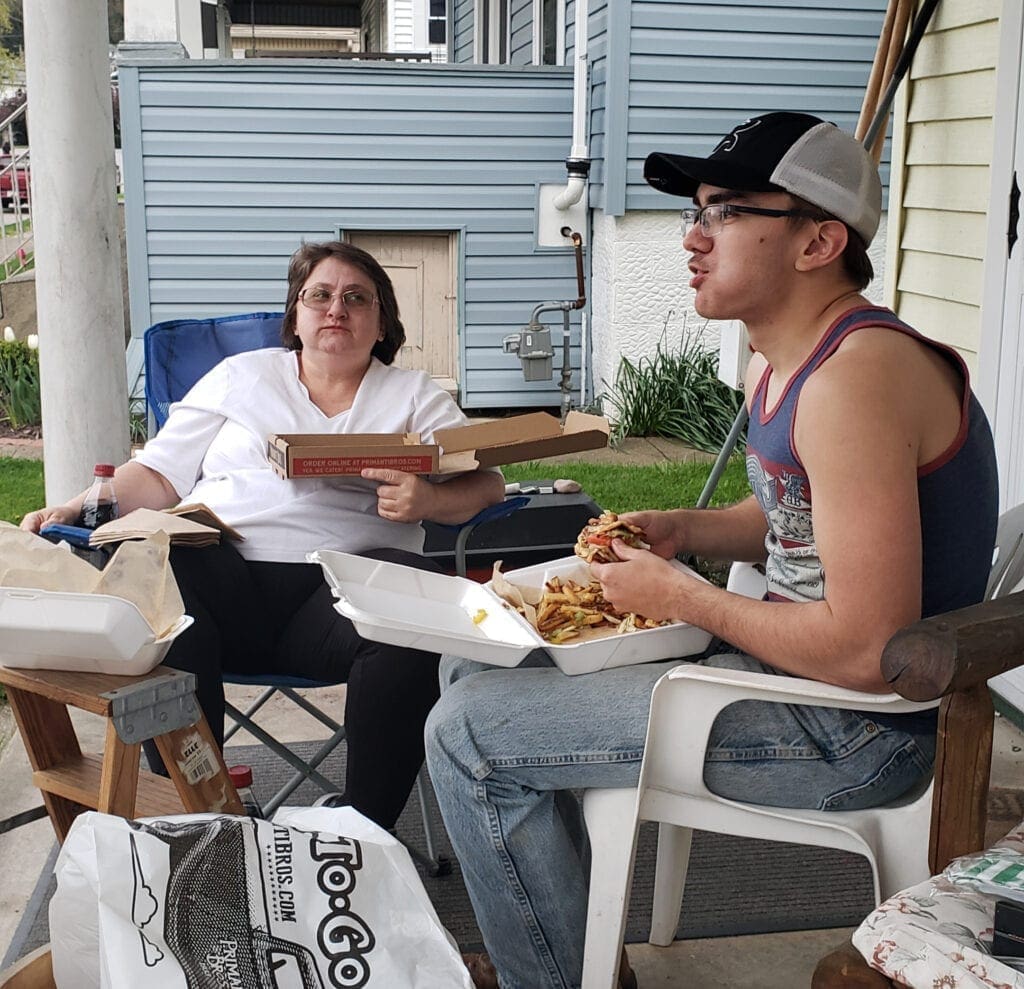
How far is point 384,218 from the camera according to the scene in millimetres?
7625

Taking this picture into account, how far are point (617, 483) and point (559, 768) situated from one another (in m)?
4.08

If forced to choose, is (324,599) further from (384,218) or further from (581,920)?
(384,218)

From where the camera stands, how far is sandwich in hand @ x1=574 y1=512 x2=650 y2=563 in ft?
6.30

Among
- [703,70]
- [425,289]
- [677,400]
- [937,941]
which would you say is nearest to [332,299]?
[937,941]

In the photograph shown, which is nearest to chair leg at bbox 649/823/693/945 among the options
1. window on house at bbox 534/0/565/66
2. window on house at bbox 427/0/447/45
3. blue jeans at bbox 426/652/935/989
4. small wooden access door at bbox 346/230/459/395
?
blue jeans at bbox 426/652/935/989

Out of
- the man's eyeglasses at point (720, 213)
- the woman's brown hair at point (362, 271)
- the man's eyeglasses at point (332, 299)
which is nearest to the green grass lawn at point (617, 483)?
the woman's brown hair at point (362, 271)

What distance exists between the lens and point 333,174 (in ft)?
24.7

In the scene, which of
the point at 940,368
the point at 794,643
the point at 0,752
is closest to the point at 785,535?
the point at 794,643

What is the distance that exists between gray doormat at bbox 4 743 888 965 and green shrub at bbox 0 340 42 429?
5009mm

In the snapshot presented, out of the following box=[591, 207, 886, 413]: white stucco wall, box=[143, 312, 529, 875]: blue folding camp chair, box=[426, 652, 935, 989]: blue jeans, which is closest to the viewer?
box=[426, 652, 935, 989]: blue jeans

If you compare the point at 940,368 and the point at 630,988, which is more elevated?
the point at 940,368

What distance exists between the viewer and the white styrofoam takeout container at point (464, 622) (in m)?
1.75

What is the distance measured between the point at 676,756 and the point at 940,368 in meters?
0.63

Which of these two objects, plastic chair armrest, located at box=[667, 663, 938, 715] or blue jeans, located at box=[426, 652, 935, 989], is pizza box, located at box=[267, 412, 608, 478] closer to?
blue jeans, located at box=[426, 652, 935, 989]
